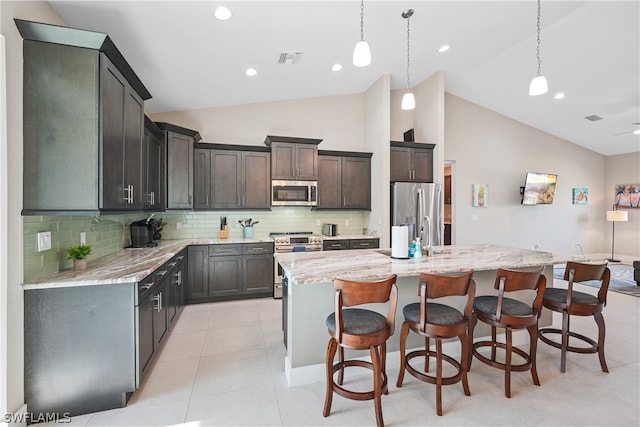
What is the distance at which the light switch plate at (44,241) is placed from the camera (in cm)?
206

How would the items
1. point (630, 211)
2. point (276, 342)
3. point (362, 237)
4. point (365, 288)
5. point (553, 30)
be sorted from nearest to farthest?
point (365, 288) → point (276, 342) → point (553, 30) → point (362, 237) → point (630, 211)

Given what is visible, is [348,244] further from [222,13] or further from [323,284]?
[222,13]

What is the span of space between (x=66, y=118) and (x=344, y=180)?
3.99 metres

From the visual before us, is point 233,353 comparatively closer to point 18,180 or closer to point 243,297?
point 243,297

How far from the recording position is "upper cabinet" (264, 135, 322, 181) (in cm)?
482

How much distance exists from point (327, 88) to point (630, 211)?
8.97 meters

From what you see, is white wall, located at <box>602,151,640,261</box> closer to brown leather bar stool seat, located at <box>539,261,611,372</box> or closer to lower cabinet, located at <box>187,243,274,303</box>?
brown leather bar stool seat, located at <box>539,261,611,372</box>

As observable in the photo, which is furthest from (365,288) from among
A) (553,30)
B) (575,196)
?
(575,196)

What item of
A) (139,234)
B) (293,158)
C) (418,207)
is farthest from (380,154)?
(139,234)

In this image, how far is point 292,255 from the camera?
9.45ft

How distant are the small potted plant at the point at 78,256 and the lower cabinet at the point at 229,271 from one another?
1.93 m

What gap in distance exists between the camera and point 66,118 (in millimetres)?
2012

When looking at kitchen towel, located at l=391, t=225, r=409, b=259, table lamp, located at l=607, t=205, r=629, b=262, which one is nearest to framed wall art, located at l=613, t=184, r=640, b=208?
table lamp, located at l=607, t=205, r=629, b=262

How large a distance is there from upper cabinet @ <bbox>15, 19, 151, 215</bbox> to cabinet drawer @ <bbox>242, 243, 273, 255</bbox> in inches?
96.5
